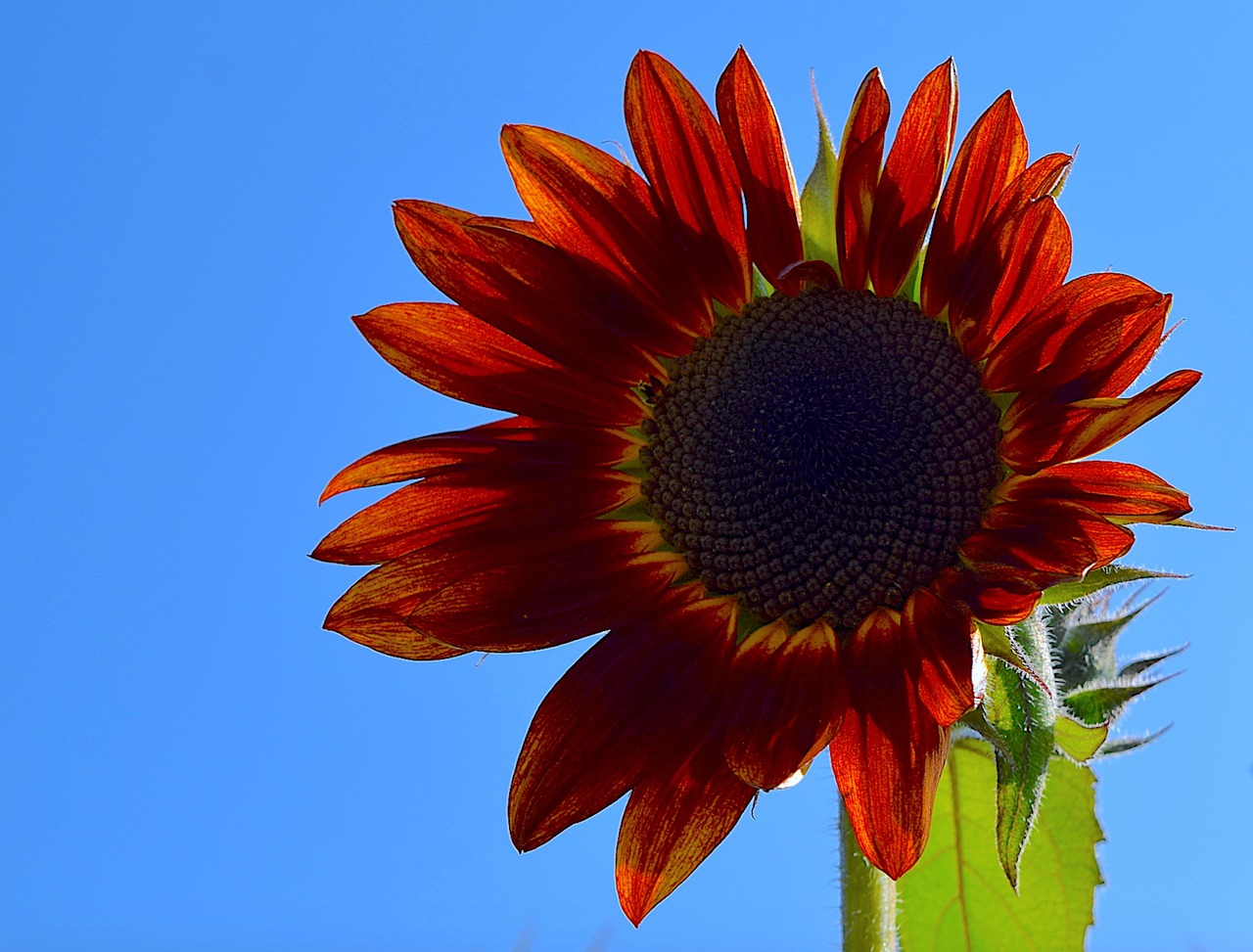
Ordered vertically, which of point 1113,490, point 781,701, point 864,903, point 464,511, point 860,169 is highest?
point 860,169

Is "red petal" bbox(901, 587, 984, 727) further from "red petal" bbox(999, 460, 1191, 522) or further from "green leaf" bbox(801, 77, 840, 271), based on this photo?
"green leaf" bbox(801, 77, 840, 271)

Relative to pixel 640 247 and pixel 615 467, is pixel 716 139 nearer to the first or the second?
pixel 640 247

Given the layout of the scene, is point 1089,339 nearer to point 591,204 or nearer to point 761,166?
point 761,166

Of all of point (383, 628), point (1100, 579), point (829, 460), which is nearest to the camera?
point (1100, 579)

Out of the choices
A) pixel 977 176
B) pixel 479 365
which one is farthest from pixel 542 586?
pixel 977 176

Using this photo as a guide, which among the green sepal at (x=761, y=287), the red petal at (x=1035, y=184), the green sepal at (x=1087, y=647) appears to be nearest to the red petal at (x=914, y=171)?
the red petal at (x=1035, y=184)

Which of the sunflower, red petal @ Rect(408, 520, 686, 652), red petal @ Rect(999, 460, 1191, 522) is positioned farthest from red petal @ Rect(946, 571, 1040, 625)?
red petal @ Rect(408, 520, 686, 652)
